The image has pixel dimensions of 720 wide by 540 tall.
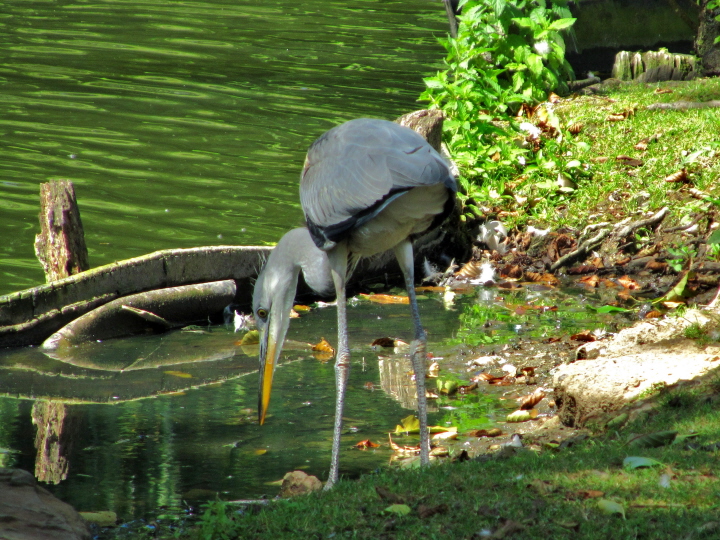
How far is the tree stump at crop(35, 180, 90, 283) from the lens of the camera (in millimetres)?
7785

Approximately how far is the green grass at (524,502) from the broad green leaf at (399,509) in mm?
15

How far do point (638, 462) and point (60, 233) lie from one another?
5.56 metres

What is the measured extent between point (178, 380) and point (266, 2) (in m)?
21.3

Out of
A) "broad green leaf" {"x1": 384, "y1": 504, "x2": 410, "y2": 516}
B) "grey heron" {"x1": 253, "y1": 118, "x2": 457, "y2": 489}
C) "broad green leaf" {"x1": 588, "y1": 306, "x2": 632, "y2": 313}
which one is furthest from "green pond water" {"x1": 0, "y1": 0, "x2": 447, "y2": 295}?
"broad green leaf" {"x1": 384, "y1": 504, "x2": 410, "y2": 516}

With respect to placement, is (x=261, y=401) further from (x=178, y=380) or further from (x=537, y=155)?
(x=537, y=155)

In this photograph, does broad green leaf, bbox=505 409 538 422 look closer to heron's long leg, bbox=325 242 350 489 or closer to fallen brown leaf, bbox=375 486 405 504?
heron's long leg, bbox=325 242 350 489

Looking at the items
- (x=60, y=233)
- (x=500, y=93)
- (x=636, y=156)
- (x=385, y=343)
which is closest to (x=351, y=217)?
(x=385, y=343)

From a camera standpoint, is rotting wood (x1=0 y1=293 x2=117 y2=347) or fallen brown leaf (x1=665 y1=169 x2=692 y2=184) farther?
fallen brown leaf (x1=665 y1=169 x2=692 y2=184)

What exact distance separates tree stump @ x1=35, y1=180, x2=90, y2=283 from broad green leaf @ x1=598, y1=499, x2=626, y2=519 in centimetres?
557

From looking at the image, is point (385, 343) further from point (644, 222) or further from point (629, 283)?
point (644, 222)

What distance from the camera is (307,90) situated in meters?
17.2

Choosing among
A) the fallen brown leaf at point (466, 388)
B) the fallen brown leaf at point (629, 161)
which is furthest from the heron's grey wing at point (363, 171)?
the fallen brown leaf at point (629, 161)

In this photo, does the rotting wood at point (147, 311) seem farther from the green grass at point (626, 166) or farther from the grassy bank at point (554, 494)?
the grassy bank at point (554, 494)

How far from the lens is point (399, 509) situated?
3.60 metres
